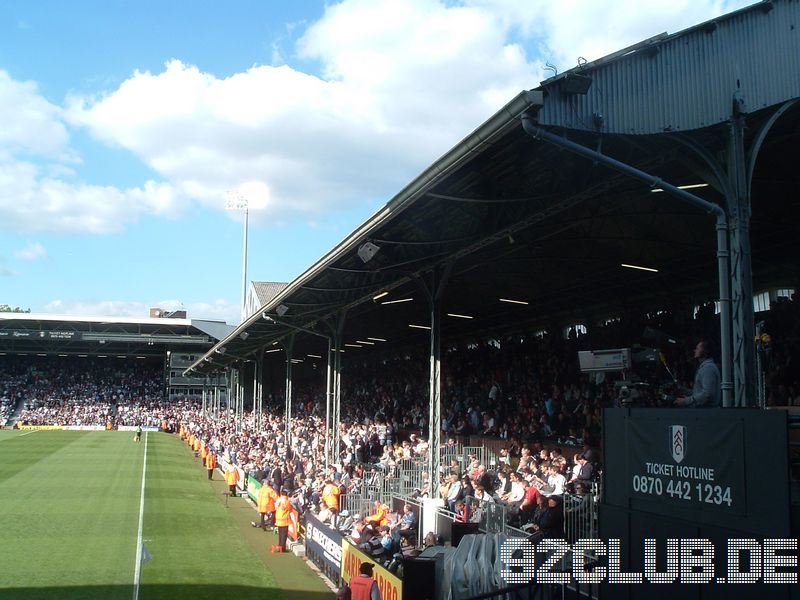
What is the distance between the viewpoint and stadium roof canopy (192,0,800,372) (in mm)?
9961

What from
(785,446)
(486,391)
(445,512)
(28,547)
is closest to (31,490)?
(28,547)

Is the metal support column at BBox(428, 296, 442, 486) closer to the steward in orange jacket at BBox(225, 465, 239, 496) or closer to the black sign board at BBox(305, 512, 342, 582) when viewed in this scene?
the black sign board at BBox(305, 512, 342, 582)

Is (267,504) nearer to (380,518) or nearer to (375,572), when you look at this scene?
(380,518)

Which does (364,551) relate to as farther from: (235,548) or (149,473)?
(149,473)

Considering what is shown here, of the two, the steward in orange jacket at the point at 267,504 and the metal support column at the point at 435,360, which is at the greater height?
the metal support column at the point at 435,360

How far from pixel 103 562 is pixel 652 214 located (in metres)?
12.7

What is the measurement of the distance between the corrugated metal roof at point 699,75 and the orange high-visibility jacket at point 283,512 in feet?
39.1

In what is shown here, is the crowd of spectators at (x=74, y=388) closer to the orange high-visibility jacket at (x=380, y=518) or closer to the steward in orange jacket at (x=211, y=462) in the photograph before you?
the steward in orange jacket at (x=211, y=462)

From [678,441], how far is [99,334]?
2625 inches

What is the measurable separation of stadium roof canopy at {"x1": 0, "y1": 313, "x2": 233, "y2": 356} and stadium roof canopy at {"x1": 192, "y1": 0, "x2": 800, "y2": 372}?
48.1m

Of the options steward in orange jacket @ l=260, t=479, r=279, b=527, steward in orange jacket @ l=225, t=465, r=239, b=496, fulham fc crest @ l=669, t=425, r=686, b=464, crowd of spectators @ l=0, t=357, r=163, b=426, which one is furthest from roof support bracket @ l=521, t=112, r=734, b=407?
crowd of spectators @ l=0, t=357, r=163, b=426

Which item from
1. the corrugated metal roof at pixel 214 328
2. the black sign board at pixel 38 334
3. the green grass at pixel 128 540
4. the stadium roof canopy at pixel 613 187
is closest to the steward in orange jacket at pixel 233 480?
the green grass at pixel 128 540

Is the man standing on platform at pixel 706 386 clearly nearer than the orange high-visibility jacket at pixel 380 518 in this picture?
Yes

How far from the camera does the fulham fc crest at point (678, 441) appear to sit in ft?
22.1
